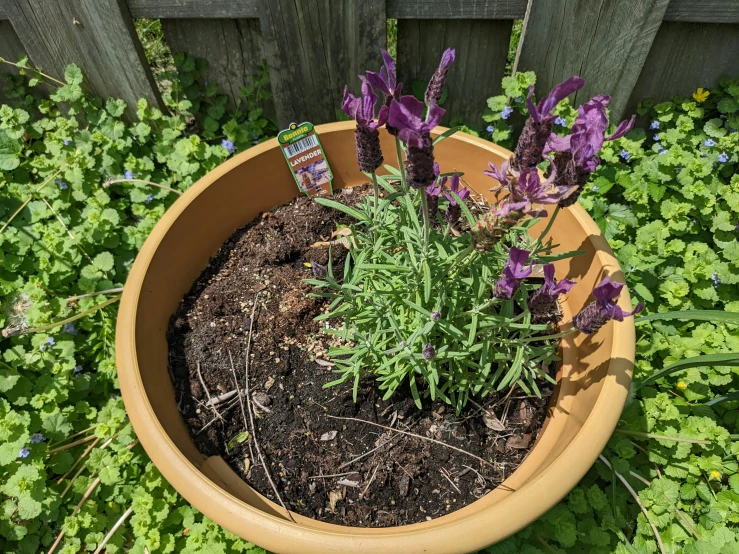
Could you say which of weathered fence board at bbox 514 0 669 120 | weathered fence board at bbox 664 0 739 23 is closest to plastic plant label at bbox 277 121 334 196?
weathered fence board at bbox 514 0 669 120

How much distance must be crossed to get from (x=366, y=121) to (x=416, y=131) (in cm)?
23

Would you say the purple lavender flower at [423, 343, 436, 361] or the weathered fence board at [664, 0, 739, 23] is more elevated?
the weathered fence board at [664, 0, 739, 23]

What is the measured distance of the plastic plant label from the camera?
1.81 meters

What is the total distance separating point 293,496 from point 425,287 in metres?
0.72

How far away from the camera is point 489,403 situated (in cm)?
160

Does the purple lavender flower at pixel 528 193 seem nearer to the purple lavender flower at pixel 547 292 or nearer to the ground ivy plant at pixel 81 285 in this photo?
the purple lavender flower at pixel 547 292

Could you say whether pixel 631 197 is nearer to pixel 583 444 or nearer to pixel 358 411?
pixel 583 444

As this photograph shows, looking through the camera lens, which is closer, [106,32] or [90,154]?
[106,32]

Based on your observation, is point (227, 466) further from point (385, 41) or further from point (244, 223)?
point (385, 41)

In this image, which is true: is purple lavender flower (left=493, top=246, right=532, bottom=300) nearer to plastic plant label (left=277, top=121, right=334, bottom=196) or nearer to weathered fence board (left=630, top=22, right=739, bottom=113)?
plastic plant label (left=277, top=121, right=334, bottom=196)

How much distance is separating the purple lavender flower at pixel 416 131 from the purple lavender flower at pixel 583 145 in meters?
0.28

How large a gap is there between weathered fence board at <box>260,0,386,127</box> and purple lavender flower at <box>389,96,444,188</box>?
1178mm

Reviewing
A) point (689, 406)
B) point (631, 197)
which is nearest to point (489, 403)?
point (689, 406)

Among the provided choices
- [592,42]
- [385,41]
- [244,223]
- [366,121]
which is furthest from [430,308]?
[592,42]
